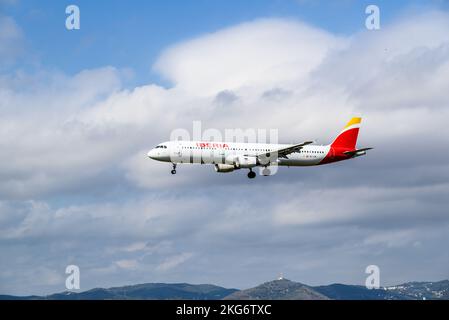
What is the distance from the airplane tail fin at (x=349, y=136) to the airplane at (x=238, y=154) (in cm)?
949

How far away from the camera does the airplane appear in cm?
14200

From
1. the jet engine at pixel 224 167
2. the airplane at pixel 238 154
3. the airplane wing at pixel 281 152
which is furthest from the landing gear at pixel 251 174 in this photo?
the jet engine at pixel 224 167

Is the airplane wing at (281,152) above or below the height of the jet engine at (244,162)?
above

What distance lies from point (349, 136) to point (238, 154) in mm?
39101

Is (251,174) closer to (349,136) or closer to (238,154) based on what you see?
(238,154)

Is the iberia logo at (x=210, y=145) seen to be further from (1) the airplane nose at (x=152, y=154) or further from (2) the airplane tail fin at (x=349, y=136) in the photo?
(2) the airplane tail fin at (x=349, y=136)

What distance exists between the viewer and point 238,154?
146 m

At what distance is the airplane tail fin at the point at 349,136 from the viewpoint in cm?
17050

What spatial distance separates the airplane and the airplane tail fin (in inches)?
374
